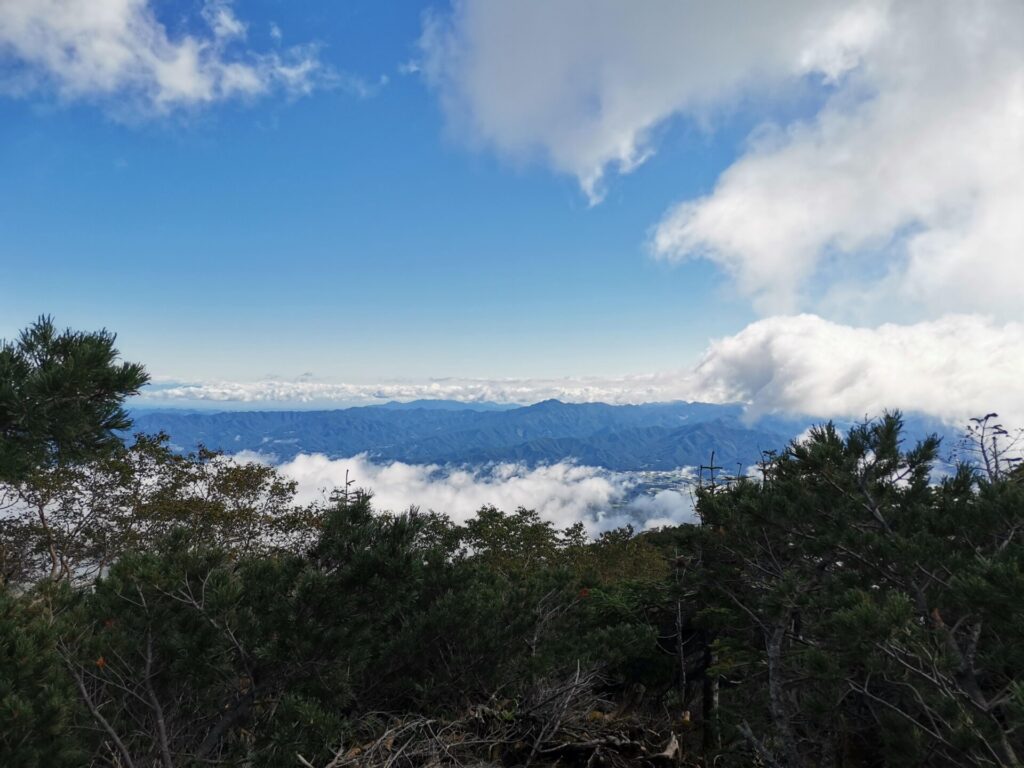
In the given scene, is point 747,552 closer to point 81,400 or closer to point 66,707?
point 66,707

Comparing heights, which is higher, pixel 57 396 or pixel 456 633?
pixel 57 396

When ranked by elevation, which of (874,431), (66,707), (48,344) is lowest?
(66,707)

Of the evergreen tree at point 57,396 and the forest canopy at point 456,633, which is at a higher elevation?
the evergreen tree at point 57,396

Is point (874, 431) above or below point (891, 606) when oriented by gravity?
above

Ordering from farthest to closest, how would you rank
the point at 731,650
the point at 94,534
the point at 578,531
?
the point at 578,531 < the point at 94,534 < the point at 731,650

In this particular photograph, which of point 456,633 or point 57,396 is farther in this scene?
point 456,633

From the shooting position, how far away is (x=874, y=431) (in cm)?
523

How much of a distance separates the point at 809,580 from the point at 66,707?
6.74 m

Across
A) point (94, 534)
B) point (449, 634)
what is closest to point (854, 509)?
point (449, 634)

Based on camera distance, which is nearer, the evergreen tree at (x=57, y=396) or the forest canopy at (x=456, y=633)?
the forest canopy at (x=456, y=633)

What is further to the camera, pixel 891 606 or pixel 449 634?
pixel 449 634

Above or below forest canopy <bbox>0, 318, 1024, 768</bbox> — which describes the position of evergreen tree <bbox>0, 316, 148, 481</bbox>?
above

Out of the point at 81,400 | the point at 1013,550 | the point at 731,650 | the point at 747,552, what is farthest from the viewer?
the point at 731,650

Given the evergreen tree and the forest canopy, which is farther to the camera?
the evergreen tree
